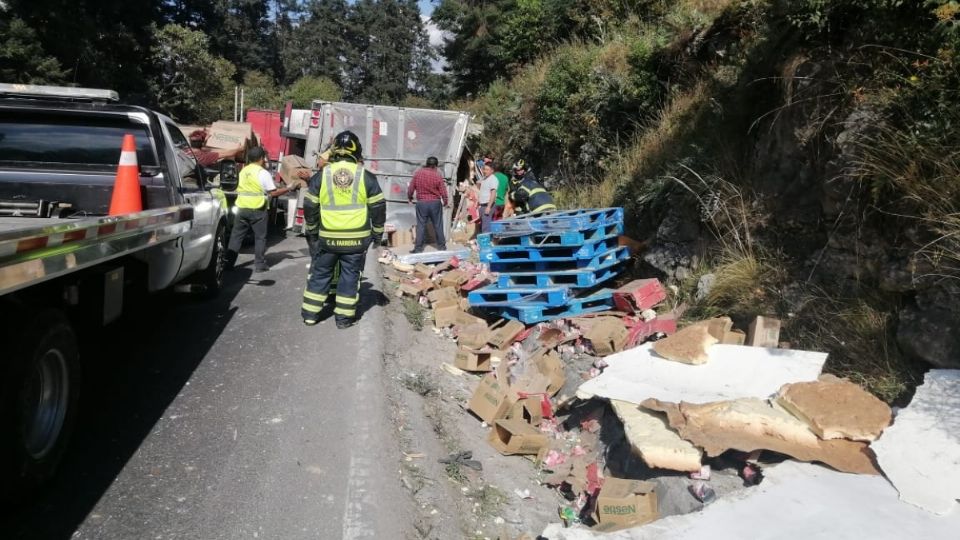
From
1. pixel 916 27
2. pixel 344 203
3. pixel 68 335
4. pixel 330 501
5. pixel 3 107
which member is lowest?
pixel 330 501

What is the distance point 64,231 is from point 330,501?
1797mm

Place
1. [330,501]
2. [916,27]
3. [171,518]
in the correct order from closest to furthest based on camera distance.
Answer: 1. [171,518]
2. [330,501]
3. [916,27]

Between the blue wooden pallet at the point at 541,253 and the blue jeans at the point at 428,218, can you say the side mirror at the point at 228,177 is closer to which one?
the blue wooden pallet at the point at 541,253

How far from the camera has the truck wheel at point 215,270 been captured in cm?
687

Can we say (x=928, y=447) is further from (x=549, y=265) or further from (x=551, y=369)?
(x=549, y=265)

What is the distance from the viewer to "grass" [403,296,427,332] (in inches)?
285

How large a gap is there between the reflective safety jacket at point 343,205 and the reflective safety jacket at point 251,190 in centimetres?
257

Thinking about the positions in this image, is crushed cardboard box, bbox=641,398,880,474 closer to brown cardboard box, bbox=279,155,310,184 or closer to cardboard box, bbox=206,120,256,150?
brown cardboard box, bbox=279,155,310,184

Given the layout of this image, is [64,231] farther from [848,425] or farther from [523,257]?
[523,257]

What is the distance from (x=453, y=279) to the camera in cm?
838

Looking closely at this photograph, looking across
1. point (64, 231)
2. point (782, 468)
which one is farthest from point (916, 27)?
point (64, 231)

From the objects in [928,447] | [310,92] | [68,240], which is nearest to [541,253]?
[928,447]

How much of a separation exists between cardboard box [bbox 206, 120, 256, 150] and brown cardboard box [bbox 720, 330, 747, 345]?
1278 centimetres

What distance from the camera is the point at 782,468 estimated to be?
3418 millimetres
